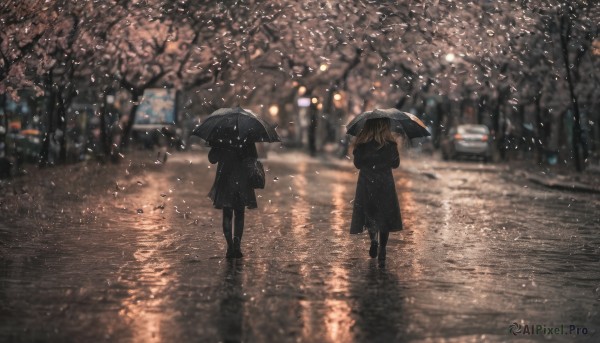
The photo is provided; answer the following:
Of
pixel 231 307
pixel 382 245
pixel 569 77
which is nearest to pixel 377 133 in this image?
pixel 382 245

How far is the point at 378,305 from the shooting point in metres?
10.0

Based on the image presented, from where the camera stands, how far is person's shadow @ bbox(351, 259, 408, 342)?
8648 mm

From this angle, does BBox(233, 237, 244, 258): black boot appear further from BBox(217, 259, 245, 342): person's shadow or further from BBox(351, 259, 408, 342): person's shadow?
BBox(351, 259, 408, 342): person's shadow

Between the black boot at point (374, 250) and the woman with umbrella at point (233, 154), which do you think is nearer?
the woman with umbrella at point (233, 154)

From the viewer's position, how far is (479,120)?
70.9m

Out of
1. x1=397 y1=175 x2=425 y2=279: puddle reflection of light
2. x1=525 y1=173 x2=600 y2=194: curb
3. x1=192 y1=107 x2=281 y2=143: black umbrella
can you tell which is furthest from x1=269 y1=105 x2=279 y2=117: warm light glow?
x1=192 y1=107 x2=281 y2=143: black umbrella

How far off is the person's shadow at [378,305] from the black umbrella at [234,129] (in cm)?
205

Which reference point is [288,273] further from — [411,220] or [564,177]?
[564,177]

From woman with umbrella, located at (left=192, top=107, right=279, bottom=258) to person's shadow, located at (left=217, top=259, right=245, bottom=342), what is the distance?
92 centimetres

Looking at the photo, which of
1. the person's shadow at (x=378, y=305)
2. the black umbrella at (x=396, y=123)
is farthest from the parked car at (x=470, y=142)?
the person's shadow at (x=378, y=305)

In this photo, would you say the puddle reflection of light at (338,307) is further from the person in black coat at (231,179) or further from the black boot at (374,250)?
the person in black coat at (231,179)

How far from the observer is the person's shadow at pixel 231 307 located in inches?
336

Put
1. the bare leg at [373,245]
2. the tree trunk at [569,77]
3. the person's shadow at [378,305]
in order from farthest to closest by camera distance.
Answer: the tree trunk at [569,77] → the bare leg at [373,245] → the person's shadow at [378,305]

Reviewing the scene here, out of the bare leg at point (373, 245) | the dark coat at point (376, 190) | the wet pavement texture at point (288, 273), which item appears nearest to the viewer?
the wet pavement texture at point (288, 273)
